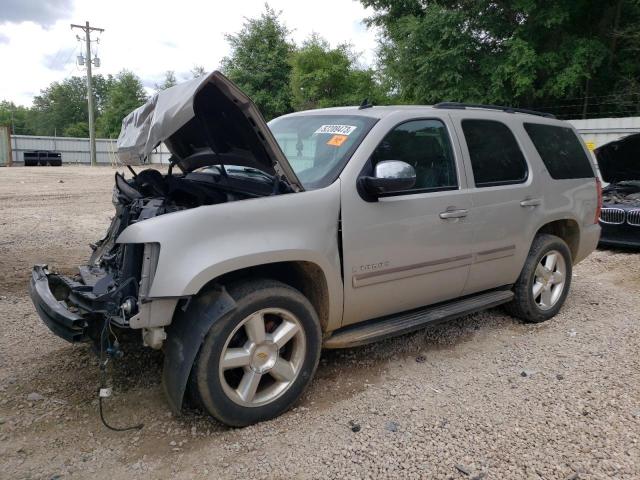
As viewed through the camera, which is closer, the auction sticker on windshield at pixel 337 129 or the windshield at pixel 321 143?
the windshield at pixel 321 143

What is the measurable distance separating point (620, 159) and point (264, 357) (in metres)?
7.81

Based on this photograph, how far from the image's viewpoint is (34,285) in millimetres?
3334

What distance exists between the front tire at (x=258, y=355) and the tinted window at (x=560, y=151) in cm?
289

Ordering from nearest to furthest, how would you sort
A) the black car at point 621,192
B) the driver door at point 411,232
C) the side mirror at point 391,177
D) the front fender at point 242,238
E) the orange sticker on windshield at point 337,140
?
the front fender at point 242,238 < the side mirror at point 391,177 < the driver door at point 411,232 < the orange sticker on windshield at point 337,140 < the black car at point 621,192

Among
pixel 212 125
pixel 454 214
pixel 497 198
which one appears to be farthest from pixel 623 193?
pixel 212 125

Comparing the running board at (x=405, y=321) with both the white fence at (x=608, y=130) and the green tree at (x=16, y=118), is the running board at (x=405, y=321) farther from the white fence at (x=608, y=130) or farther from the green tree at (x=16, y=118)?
the green tree at (x=16, y=118)

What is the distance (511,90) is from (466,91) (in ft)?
5.18

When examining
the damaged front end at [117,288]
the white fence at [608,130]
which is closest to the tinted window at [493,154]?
the damaged front end at [117,288]

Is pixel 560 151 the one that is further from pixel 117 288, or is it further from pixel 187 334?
pixel 117 288

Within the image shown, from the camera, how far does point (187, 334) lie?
2.79 m

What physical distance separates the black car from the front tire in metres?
6.49

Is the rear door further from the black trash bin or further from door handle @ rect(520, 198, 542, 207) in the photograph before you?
the black trash bin

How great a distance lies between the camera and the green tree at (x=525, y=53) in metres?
16.3

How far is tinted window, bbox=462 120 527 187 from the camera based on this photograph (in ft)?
13.4
